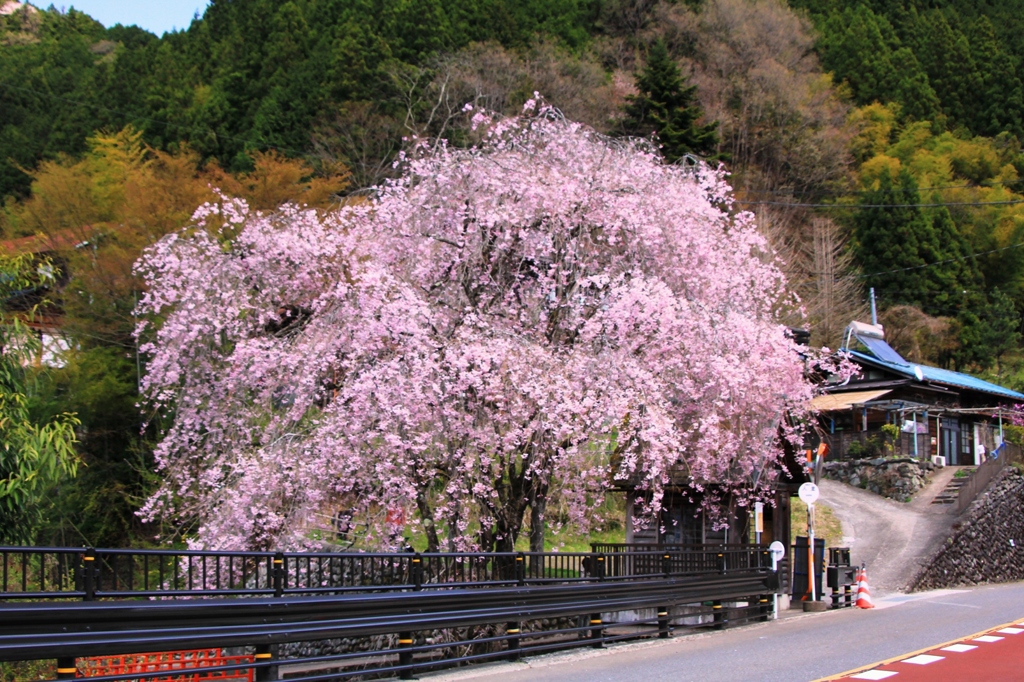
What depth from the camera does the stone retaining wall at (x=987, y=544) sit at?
27297 mm

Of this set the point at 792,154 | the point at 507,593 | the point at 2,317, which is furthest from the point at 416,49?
the point at 507,593

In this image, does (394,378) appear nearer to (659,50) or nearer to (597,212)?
(597,212)

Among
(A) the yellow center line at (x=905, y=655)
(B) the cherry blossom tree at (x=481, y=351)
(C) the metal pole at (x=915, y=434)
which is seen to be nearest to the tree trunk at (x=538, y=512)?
(B) the cherry blossom tree at (x=481, y=351)

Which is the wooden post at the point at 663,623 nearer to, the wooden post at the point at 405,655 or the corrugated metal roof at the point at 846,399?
the wooden post at the point at 405,655

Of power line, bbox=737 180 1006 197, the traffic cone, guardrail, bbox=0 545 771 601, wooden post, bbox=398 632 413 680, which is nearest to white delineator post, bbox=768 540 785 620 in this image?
guardrail, bbox=0 545 771 601

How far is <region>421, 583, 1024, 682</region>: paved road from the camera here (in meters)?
10.9

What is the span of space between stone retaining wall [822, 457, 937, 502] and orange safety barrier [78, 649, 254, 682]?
3146 cm

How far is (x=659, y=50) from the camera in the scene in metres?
46.1

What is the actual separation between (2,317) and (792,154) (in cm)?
4457

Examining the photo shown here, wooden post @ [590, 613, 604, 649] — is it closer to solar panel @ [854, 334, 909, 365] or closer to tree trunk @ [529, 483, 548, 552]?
tree trunk @ [529, 483, 548, 552]

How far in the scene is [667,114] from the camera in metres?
41.2

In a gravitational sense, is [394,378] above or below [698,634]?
above

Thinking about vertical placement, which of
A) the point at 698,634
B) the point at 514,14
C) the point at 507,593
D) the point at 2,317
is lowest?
the point at 698,634

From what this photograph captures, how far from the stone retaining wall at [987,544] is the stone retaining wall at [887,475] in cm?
375
